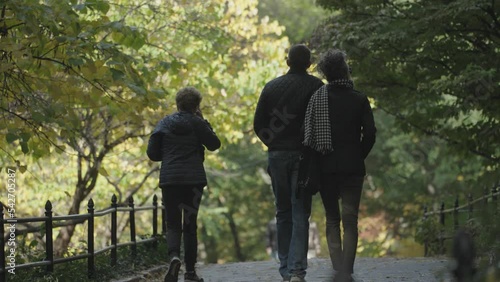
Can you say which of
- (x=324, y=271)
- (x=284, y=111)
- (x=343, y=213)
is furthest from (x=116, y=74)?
(x=324, y=271)

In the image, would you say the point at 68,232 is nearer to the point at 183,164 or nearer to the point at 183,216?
the point at 183,216

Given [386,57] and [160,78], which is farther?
[160,78]

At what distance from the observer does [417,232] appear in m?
17.7

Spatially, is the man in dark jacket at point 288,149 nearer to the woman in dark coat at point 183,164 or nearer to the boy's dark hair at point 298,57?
the boy's dark hair at point 298,57

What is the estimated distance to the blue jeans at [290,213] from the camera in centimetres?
799

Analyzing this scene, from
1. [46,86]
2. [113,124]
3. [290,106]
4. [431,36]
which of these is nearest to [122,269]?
[46,86]

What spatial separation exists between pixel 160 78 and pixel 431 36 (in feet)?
24.4

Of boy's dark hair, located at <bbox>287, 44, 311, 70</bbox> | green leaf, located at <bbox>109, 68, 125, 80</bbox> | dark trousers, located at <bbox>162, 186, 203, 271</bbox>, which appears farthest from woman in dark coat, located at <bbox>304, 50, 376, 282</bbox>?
green leaf, located at <bbox>109, 68, 125, 80</bbox>

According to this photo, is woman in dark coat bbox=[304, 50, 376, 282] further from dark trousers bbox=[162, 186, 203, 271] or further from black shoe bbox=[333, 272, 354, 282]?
dark trousers bbox=[162, 186, 203, 271]

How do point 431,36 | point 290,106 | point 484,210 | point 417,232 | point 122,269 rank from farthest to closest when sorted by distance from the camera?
point 417,232 < point 431,36 < point 122,269 < point 290,106 < point 484,210

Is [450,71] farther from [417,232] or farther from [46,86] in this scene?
[46,86]

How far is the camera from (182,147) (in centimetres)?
885

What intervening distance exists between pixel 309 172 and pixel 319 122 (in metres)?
0.43

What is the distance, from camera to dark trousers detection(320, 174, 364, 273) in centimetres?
745
